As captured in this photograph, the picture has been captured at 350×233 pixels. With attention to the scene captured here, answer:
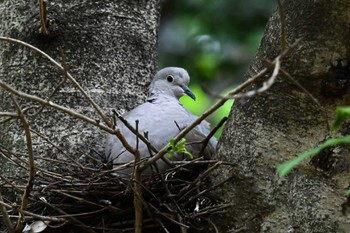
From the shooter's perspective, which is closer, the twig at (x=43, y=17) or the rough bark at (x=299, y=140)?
the rough bark at (x=299, y=140)

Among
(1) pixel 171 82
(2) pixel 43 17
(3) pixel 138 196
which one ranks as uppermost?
(2) pixel 43 17

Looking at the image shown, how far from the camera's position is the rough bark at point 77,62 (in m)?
3.78

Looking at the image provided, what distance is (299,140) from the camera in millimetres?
3018

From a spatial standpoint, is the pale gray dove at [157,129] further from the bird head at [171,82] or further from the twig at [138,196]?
the twig at [138,196]

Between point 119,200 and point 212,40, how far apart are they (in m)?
3.64

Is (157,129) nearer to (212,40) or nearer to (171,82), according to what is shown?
(171,82)

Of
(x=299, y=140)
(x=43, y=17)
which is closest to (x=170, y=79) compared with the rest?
(x=43, y=17)

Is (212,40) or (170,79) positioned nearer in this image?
(170,79)

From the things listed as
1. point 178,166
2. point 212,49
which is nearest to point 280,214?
point 178,166

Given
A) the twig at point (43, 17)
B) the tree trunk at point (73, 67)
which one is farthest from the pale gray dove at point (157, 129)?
the twig at point (43, 17)

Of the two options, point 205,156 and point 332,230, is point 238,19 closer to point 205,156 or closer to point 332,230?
point 205,156

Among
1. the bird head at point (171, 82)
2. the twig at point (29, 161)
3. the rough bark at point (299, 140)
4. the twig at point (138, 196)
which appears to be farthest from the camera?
the bird head at point (171, 82)

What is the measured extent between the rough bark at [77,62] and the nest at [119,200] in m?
0.33

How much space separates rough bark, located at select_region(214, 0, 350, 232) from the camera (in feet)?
9.65
